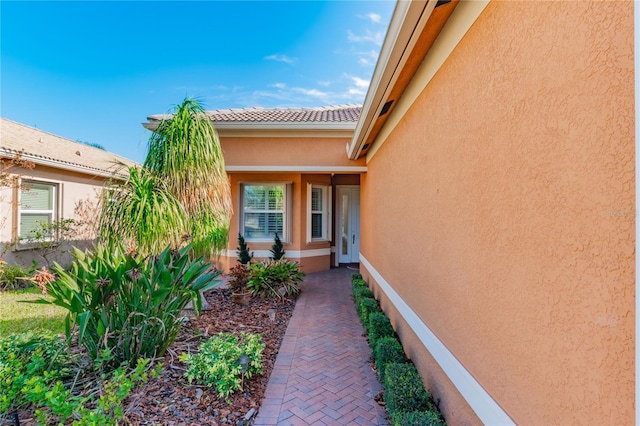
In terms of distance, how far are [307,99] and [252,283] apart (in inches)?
385

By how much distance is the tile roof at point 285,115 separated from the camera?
9.86 m

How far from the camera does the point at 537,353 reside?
5.42ft

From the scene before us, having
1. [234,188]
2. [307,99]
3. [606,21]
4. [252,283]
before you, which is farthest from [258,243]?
[606,21]

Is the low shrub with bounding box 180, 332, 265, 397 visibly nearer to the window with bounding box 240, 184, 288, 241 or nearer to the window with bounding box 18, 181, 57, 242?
the window with bounding box 240, 184, 288, 241

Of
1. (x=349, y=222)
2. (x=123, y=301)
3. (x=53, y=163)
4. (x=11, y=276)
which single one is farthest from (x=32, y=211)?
(x=349, y=222)

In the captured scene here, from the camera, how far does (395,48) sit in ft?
10.7

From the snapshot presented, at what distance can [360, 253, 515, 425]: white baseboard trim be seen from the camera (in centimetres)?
204

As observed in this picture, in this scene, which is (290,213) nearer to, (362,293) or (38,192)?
(362,293)

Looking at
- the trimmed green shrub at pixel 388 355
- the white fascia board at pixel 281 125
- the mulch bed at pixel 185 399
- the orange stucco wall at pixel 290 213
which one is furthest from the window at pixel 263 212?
the trimmed green shrub at pixel 388 355

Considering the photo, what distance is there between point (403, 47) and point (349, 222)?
10375 millimetres

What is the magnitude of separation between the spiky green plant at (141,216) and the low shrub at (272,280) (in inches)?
91.0

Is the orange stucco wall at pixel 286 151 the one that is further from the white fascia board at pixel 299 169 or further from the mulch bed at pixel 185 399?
the mulch bed at pixel 185 399

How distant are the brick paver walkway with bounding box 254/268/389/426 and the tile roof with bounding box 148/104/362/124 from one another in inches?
233

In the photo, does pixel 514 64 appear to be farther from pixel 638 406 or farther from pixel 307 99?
pixel 307 99
